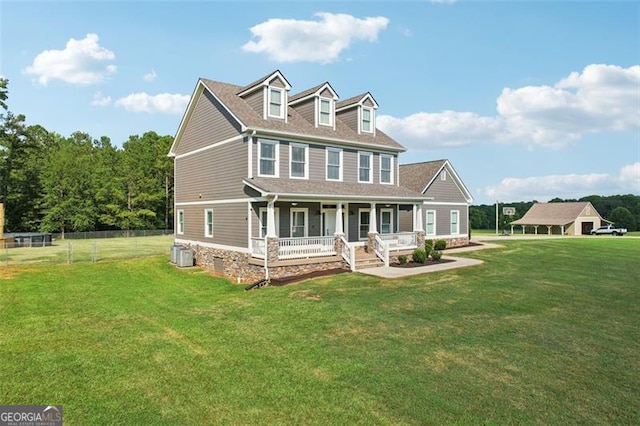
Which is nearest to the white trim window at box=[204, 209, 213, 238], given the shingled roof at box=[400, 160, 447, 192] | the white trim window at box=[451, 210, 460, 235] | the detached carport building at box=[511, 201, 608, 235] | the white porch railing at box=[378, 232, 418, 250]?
the white porch railing at box=[378, 232, 418, 250]

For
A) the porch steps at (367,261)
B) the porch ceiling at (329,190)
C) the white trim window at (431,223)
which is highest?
the porch ceiling at (329,190)

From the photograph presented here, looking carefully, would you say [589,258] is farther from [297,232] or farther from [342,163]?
[297,232]

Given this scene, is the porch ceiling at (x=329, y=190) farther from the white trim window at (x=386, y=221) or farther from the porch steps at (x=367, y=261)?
the porch steps at (x=367, y=261)

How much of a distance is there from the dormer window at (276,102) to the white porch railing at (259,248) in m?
6.55

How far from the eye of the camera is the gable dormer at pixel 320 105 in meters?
21.3

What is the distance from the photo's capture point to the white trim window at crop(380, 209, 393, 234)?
2371cm

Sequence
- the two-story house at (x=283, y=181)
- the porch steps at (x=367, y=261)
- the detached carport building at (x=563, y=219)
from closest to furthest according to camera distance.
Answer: the two-story house at (x=283, y=181) → the porch steps at (x=367, y=261) → the detached carport building at (x=563, y=219)

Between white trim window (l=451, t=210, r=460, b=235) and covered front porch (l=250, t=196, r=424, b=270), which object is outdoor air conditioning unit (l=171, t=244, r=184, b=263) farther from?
white trim window (l=451, t=210, r=460, b=235)

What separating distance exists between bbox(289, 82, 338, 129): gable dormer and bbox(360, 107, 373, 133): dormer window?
89.9 inches

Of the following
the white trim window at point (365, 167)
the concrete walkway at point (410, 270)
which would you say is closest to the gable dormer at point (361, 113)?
the white trim window at point (365, 167)

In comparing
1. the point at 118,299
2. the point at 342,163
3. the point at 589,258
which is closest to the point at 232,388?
the point at 118,299

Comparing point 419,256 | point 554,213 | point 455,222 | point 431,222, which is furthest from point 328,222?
point 554,213

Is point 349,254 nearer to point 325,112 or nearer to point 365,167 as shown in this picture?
point 365,167

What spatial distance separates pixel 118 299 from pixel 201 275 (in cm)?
602
